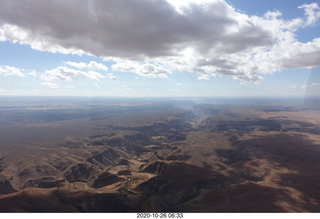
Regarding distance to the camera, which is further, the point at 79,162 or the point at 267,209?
the point at 79,162

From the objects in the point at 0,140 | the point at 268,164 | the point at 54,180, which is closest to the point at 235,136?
the point at 268,164

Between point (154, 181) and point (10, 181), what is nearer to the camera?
point (154, 181)

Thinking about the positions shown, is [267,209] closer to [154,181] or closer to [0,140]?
[154,181]

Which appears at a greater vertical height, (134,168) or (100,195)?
(100,195)

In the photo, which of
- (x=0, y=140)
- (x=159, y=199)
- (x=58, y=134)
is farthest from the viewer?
(x=58, y=134)

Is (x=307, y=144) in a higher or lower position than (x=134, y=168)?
higher

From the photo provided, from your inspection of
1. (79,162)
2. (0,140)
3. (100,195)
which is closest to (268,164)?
(100,195)

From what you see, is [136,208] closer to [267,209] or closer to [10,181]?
[267,209]

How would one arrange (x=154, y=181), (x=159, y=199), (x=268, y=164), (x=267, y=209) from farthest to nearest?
(x=268, y=164) → (x=154, y=181) → (x=159, y=199) → (x=267, y=209)

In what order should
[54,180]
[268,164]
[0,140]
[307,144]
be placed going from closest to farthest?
1. [54,180]
2. [268,164]
3. [307,144]
4. [0,140]
